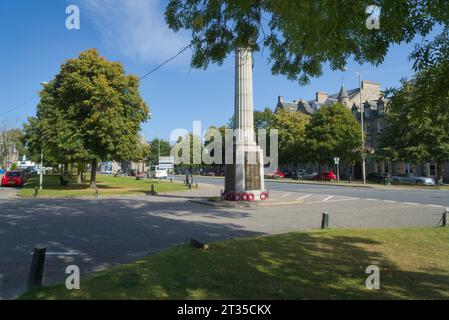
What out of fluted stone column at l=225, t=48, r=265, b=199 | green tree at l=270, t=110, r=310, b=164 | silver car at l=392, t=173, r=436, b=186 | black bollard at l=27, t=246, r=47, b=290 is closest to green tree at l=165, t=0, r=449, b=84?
black bollard at l=27, t=246, r=47, b=290

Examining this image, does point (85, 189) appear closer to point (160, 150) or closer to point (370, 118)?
point (370, 118)

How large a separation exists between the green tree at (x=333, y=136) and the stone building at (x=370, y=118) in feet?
8.98

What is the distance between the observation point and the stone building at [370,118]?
162 ft

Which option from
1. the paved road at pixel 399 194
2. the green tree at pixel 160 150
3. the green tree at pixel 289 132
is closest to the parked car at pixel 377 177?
the green tree at pixel 289 132

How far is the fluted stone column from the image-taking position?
20453 millimetres

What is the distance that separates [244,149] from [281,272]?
14.6 metres

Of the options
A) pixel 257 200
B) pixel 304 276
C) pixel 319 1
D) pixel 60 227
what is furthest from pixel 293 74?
pixel 257 200

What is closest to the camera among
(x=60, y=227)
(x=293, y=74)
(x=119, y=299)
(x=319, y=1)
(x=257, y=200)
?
(x=319, y=1)

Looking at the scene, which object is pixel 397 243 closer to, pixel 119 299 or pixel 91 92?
pixel 119 299

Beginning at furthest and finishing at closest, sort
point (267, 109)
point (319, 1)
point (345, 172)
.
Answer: point (267, 109)
point (345, 172)
point (319, 1)

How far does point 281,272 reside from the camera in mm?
6137

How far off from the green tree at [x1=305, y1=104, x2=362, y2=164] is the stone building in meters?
2.74

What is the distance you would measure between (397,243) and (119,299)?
6493 mm
